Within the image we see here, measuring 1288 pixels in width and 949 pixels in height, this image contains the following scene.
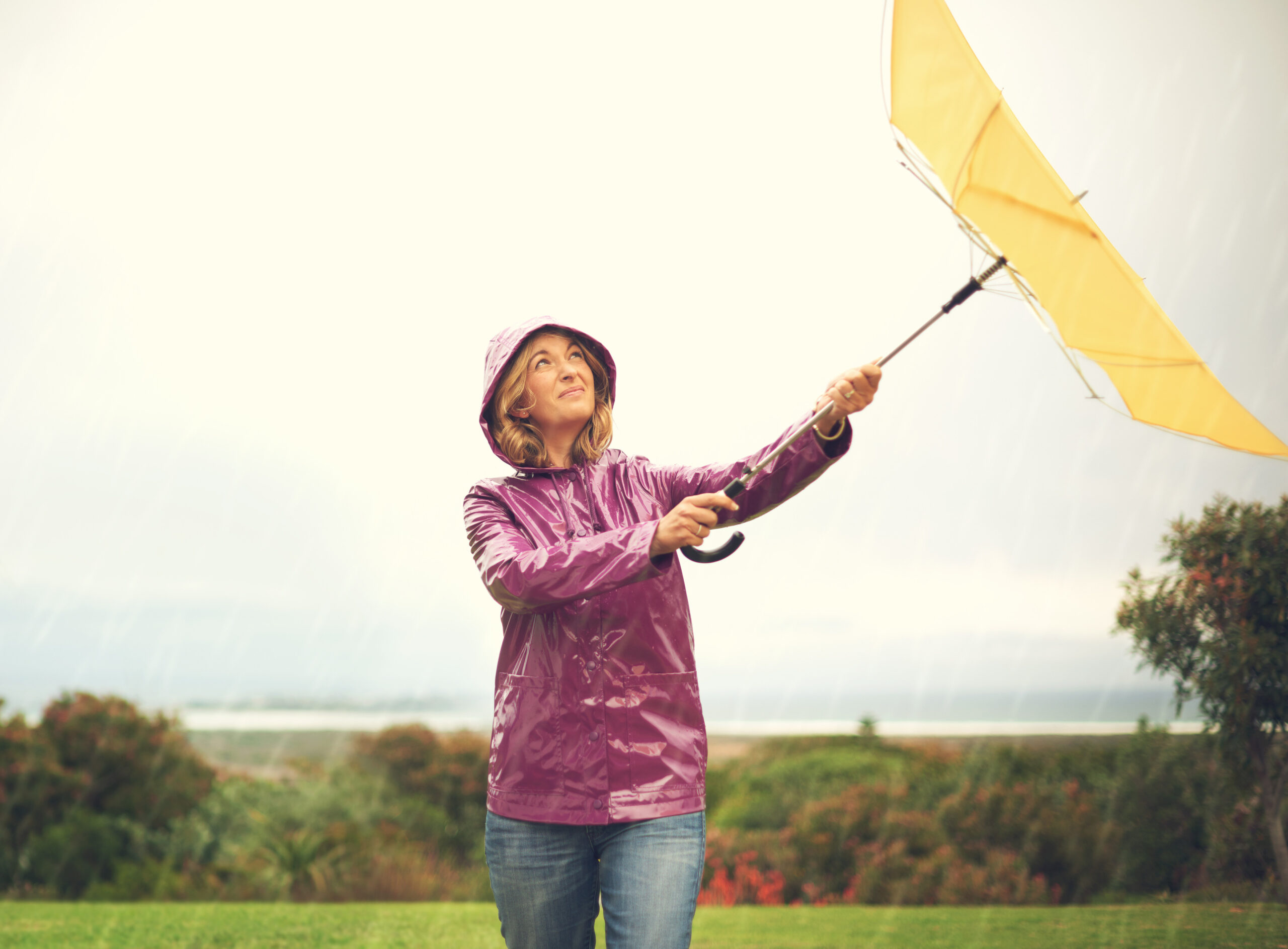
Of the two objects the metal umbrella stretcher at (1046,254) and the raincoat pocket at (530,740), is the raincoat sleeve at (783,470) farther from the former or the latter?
the raincoat pocket at (530,740)

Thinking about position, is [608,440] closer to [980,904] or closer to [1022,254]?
[1022,254]

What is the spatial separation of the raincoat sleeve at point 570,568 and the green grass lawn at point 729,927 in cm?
448

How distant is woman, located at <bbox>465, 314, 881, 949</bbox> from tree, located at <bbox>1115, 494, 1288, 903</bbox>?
15.9 feet

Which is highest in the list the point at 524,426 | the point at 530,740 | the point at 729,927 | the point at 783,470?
the point at 524,426

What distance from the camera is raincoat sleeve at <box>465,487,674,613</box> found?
1848mm

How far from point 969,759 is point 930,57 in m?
7.73

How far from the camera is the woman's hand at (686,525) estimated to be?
1829 mm

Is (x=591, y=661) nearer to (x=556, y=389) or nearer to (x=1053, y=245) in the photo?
(x=556, y=389)

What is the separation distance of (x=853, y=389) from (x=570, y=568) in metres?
0.82

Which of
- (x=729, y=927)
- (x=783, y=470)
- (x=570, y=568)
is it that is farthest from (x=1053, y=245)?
(x=729, y=927)

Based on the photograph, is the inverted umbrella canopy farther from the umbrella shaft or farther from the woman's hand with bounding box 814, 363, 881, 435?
the woman's hand with bounding box 814, 363, 881, 435

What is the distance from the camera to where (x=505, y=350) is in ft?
8.04

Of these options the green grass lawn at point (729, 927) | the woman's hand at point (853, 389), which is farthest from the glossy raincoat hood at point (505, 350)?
the green grass lawn at point (729, 927)

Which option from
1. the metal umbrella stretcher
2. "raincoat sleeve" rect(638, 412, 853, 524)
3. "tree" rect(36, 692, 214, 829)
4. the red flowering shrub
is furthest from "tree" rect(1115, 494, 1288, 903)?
"tree" rect(36, 692, 214, 829)
